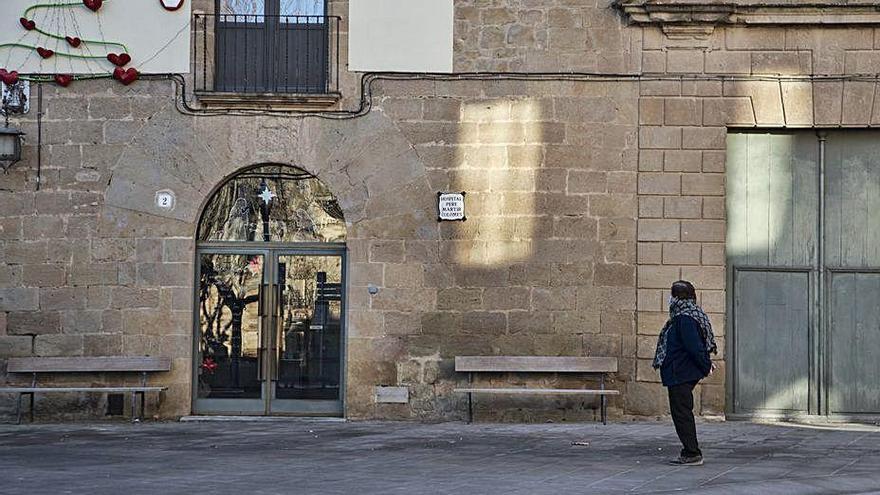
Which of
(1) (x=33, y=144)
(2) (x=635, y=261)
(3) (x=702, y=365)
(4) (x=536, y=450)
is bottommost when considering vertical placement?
(4) (x=536, y=450)

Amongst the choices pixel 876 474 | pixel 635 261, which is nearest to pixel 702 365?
pixel 876 474

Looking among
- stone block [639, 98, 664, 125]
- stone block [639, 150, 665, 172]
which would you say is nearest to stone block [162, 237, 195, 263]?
stone block [639, 150, 665, 172]

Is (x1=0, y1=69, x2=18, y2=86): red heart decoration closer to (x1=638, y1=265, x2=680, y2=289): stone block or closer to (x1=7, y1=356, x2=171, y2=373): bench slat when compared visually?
(x1=7, y1=356, x2=171, y2=373): bench slat

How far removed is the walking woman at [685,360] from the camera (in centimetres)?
1095

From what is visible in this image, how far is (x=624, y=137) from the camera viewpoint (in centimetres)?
1474

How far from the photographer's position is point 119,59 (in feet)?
48.3

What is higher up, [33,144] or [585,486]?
[33,144]

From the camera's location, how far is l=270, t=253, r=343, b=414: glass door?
15.1 m

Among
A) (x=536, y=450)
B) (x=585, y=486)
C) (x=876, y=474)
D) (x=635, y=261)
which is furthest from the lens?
(x=635, y=261)

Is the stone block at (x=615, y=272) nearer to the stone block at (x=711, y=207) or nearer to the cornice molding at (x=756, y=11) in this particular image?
the stone block at (x=711, y=207)

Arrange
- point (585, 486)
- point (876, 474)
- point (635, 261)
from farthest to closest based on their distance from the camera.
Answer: point (635, 261) → point (876, 474) → point (585, 486)

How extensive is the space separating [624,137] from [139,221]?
5.36 metres

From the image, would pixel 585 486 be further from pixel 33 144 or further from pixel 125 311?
pixel 33 144

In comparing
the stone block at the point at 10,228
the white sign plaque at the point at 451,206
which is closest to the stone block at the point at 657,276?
the white sign plaque at the point at 451,206
